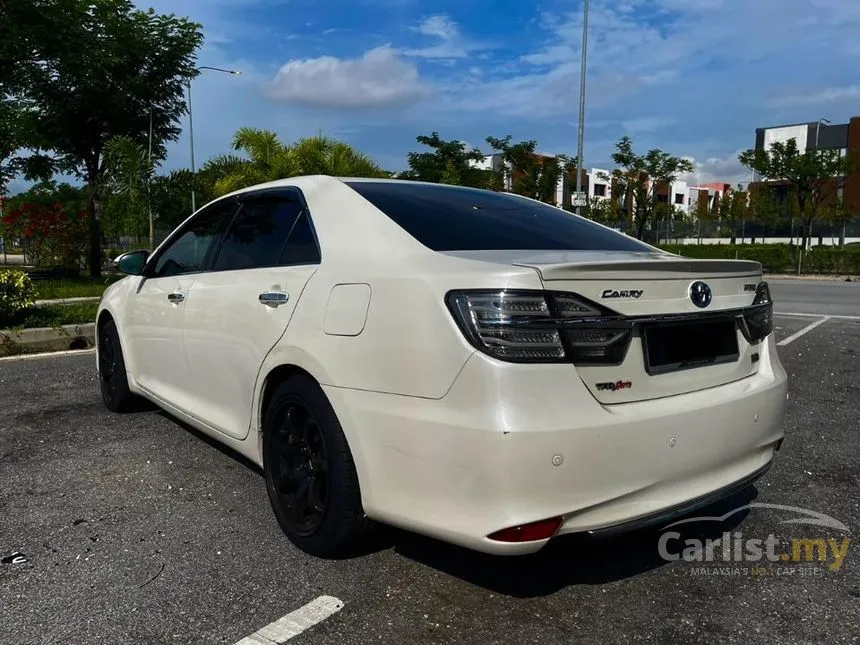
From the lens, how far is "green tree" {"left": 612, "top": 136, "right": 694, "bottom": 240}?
1355 inches

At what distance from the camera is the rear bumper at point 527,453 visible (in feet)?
6.73

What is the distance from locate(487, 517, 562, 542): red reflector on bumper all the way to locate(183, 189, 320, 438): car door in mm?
1223

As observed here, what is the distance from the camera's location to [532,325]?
210 centimetres

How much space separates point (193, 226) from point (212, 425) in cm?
127

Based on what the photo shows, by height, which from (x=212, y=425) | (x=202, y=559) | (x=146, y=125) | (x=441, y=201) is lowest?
(x=202, y=559)

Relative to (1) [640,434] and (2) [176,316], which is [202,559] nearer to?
(2) [176,316]

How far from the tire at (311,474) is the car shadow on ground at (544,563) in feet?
1.04

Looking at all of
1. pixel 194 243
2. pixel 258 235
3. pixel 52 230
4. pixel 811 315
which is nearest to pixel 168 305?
pixel 194 243

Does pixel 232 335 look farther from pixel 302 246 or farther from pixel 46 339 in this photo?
pixel 46 339

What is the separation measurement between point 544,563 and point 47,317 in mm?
7269

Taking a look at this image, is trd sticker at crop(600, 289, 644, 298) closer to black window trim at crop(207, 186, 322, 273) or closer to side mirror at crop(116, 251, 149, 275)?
black window trim at crop(207, 186, 322, 273)

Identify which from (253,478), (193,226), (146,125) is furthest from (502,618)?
(146,125)

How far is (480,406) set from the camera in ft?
6.78

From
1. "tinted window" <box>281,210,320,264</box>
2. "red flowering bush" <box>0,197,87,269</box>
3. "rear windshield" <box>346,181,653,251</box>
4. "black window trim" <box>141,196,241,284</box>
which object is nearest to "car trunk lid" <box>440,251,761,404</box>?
"rear windshield" <box>346,181,653,251</box>
